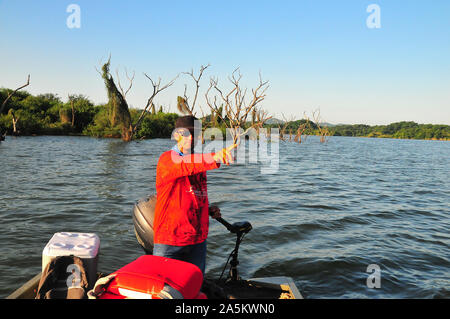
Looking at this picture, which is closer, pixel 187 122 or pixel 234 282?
pixel 187 122

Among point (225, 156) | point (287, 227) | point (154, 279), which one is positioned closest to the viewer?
point (154, 279)

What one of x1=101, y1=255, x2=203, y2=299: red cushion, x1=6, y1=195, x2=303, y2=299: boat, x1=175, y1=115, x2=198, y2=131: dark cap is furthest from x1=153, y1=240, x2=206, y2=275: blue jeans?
x1=175, y1=115, x2=198, y2=131: dark cap

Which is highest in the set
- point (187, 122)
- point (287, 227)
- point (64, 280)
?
point (187, 122)

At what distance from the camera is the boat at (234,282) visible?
3.41 meters

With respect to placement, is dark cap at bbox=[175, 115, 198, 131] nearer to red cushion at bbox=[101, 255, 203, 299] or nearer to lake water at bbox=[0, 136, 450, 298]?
red cushion at bbox=[101, 255, 203, 299]

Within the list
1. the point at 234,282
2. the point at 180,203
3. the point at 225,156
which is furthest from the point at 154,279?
the point at 234,282

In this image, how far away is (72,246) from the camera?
320cm

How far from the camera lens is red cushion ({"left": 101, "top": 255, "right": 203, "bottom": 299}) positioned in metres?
2.24

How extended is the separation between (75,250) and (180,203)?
1129 mm

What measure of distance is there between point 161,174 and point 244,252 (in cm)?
445

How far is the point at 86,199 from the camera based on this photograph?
1095cm

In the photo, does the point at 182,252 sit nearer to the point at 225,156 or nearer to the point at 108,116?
the point at 225,156
